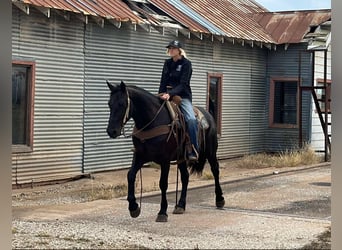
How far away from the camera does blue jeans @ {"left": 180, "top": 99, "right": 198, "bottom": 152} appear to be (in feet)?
12.0

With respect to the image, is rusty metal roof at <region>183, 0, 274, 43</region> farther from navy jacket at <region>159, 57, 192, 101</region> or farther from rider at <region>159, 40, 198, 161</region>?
navy jacket at <region>159, 57, 192, 101</region>

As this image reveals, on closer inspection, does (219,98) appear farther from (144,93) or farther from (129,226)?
(144,93)

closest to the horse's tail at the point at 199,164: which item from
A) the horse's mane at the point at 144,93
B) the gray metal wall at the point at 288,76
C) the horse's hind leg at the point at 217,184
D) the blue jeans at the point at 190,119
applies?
the horse's hind leg at the point at 217,184

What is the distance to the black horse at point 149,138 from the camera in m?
2.84

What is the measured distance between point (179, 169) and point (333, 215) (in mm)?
3380

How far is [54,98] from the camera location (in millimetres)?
4496

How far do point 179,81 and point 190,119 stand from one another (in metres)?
0.69

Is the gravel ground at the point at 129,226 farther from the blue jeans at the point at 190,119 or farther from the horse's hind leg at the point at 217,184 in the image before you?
the blue jeans at the point at 190,119

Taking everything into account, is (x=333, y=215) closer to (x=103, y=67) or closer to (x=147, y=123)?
(x=147, y=123)

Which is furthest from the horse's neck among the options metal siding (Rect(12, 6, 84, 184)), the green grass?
the green grass

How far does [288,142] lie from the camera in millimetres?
6266

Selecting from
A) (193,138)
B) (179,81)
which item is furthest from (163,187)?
(179,81)

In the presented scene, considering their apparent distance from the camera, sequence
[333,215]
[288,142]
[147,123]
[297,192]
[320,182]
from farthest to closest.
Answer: [288,142]
[297,192]
[320,182]
[147,123]
[333,215]

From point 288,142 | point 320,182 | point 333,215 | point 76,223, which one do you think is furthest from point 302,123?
point 333,215
